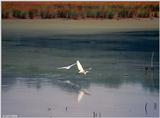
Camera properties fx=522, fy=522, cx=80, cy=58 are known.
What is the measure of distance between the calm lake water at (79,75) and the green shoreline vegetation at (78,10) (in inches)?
5.9

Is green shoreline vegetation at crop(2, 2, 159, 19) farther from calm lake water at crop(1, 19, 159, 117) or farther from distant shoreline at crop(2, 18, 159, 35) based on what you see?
calm lake water at crop(1, 19, 159, 117)

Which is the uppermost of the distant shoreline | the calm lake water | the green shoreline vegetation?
the green shoreline vegetation

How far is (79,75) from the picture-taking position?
4254 millimetres

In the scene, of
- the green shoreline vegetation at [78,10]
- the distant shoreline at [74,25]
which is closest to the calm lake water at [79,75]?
the distant shoreline at [74,25]

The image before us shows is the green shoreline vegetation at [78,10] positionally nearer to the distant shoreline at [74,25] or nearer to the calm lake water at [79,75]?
the distant shoreline at [74,25]

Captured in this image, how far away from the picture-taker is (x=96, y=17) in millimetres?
4391

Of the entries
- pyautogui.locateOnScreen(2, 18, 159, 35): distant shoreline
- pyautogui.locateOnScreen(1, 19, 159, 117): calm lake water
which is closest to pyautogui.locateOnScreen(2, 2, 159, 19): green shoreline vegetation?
pyautogui.locateOnScreen(2, 18, 159, 35): distant shoreline

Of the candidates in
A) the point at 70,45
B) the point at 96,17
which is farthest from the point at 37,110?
the point at 96,17

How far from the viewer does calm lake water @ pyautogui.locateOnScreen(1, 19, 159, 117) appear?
4219mm

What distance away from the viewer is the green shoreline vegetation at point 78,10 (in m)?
4.26

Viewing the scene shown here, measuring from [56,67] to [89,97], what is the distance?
37 cm

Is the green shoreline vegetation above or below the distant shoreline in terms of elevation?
above

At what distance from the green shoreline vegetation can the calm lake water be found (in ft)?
0.49

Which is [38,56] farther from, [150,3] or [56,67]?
[150,3]
